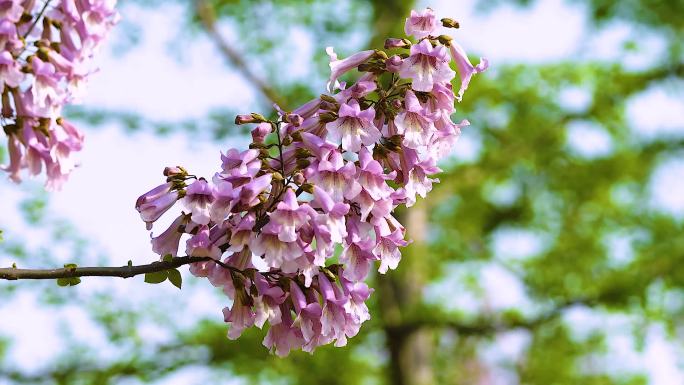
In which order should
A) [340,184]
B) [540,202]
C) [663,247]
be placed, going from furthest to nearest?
[540,202] < [663,247] < [340,184]

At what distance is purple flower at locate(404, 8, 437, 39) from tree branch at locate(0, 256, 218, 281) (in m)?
0.78

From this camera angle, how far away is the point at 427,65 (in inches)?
87.9

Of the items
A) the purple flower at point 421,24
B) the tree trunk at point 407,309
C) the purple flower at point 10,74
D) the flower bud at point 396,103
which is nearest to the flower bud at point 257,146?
the flower bud at point 396,103

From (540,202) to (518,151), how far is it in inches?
126

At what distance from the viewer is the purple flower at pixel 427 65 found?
2193mm

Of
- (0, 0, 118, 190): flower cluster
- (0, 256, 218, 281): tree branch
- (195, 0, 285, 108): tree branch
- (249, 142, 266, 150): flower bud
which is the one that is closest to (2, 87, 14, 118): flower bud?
(0, 0, 118, 190): flower cluster

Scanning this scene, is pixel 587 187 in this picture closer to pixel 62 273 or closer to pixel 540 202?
pixel 540 202

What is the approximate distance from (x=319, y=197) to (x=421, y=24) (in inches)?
23.2

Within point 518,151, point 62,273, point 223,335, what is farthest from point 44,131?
point 518,151

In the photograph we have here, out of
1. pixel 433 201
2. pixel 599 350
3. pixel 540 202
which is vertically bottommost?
pixel 599 350

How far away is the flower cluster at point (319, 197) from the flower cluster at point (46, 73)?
1.19 ft

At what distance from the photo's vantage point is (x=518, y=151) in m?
12.2

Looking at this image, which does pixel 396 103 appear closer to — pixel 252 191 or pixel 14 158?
pixel 252 191

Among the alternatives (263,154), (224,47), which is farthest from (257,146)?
(224,47)
